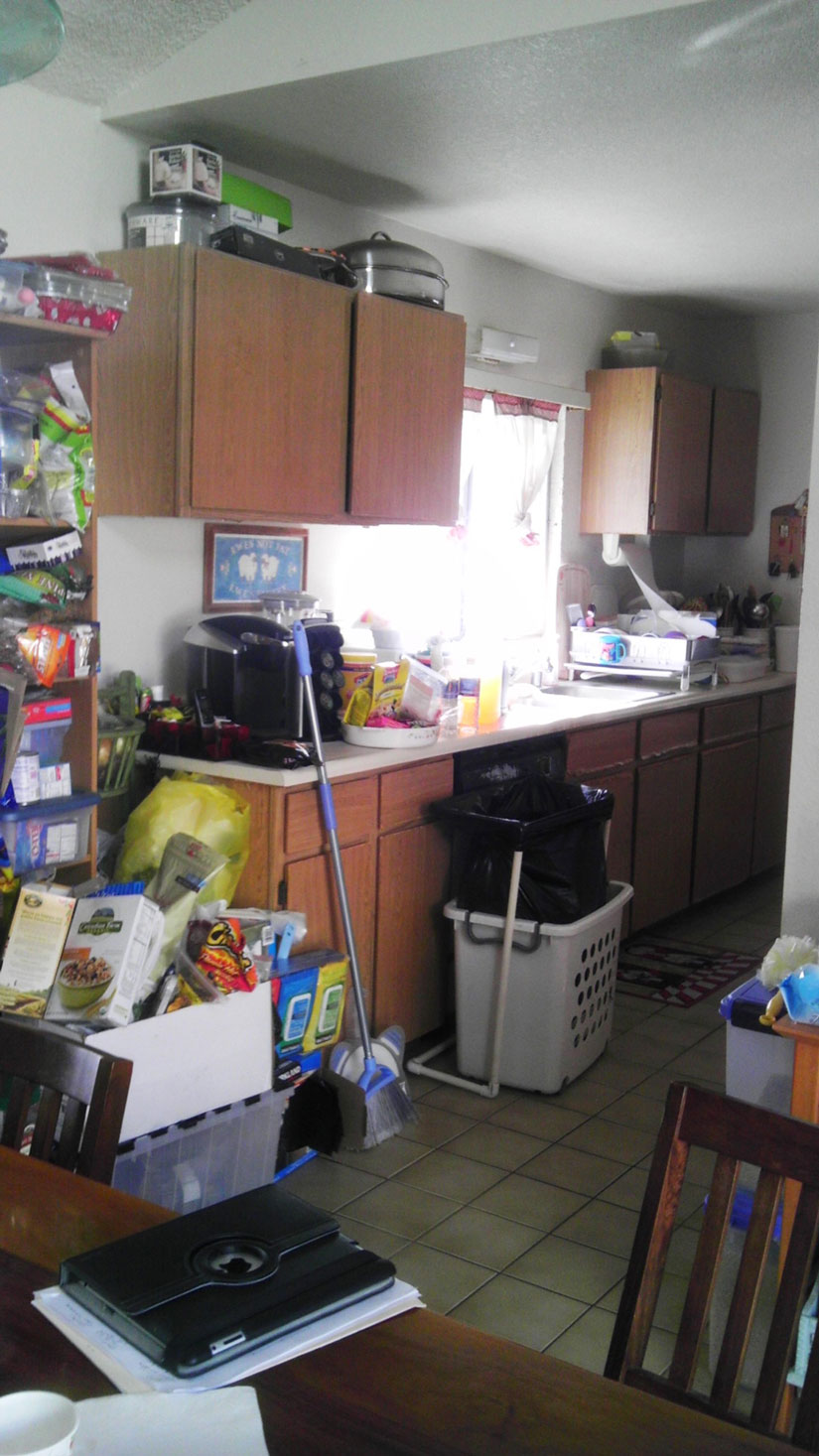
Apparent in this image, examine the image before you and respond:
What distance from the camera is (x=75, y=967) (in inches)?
102

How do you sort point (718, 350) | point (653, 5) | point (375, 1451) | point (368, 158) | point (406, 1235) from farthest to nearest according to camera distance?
1. point (718, 350)
2. point (368, 158)
3. point (406, 1235)
4. point (653, 5)
5. point (375, 1451)

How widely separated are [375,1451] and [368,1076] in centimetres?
218

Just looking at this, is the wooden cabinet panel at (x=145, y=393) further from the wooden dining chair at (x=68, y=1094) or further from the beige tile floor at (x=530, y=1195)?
the wooden dining chair at (x=68, y=1094)

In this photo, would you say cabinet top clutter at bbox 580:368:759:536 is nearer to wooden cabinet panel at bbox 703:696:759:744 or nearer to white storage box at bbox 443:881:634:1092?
wooden cabinet panel at bbox 703:696:759:744

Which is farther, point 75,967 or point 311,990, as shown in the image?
point 311,990

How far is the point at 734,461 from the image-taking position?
5.99m

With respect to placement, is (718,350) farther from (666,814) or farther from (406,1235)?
(406,1235)

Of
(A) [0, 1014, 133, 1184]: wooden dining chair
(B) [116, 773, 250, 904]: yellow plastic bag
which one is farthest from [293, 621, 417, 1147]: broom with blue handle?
(A) [0, 1014, 133, 1184]: wooden dining chair

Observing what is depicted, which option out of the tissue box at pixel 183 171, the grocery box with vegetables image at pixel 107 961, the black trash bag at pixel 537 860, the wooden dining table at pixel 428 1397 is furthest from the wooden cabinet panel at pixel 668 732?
the wooden dining table at pixel 428 1397

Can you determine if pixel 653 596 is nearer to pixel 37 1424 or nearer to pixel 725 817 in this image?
pixel 725 817

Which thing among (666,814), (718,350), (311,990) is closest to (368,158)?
(311,990)

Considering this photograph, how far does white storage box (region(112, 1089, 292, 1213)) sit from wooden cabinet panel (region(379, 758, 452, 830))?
0.89m

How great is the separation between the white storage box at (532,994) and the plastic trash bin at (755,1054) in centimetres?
99

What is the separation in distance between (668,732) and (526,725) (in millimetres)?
999
